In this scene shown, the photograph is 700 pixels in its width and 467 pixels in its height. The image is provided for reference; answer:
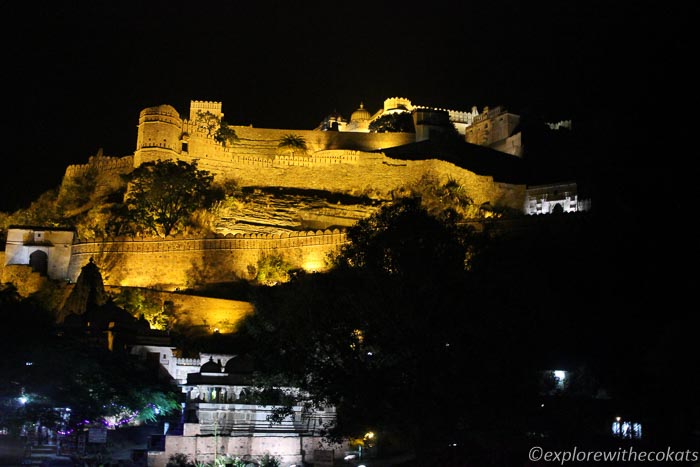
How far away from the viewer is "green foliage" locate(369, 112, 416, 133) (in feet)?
278

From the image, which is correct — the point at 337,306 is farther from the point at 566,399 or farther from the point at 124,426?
the point at 124,426

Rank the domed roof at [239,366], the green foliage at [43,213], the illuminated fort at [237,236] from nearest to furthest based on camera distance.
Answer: the illuminated fort at [237,236] < the domed roof at [239,366] < the green foliage at [43,213]

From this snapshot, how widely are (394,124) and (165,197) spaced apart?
32398 mm

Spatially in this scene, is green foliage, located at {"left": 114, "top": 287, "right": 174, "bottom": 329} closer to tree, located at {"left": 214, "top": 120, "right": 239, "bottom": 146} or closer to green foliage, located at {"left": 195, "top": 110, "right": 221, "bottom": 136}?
tree, located at {"left": 214, "top": 120, "right": 239, "bottom": 146}

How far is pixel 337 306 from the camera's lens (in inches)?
964

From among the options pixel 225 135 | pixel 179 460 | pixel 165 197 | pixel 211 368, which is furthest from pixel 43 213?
pixel 179 460

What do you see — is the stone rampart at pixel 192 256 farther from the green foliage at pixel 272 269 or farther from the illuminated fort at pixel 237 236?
the green foliage at pixel 272 269

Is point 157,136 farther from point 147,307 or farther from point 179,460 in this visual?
point 179,460

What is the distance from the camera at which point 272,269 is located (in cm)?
5309

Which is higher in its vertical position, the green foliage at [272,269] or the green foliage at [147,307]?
the green foliage at [272,269]

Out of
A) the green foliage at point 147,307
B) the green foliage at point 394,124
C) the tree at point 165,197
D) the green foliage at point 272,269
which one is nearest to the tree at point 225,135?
the tree at point 165,197

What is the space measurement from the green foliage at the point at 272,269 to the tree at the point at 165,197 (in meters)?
8.53

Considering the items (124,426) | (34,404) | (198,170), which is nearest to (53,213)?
(198,170)

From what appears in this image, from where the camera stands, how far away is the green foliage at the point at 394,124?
8481 cm
